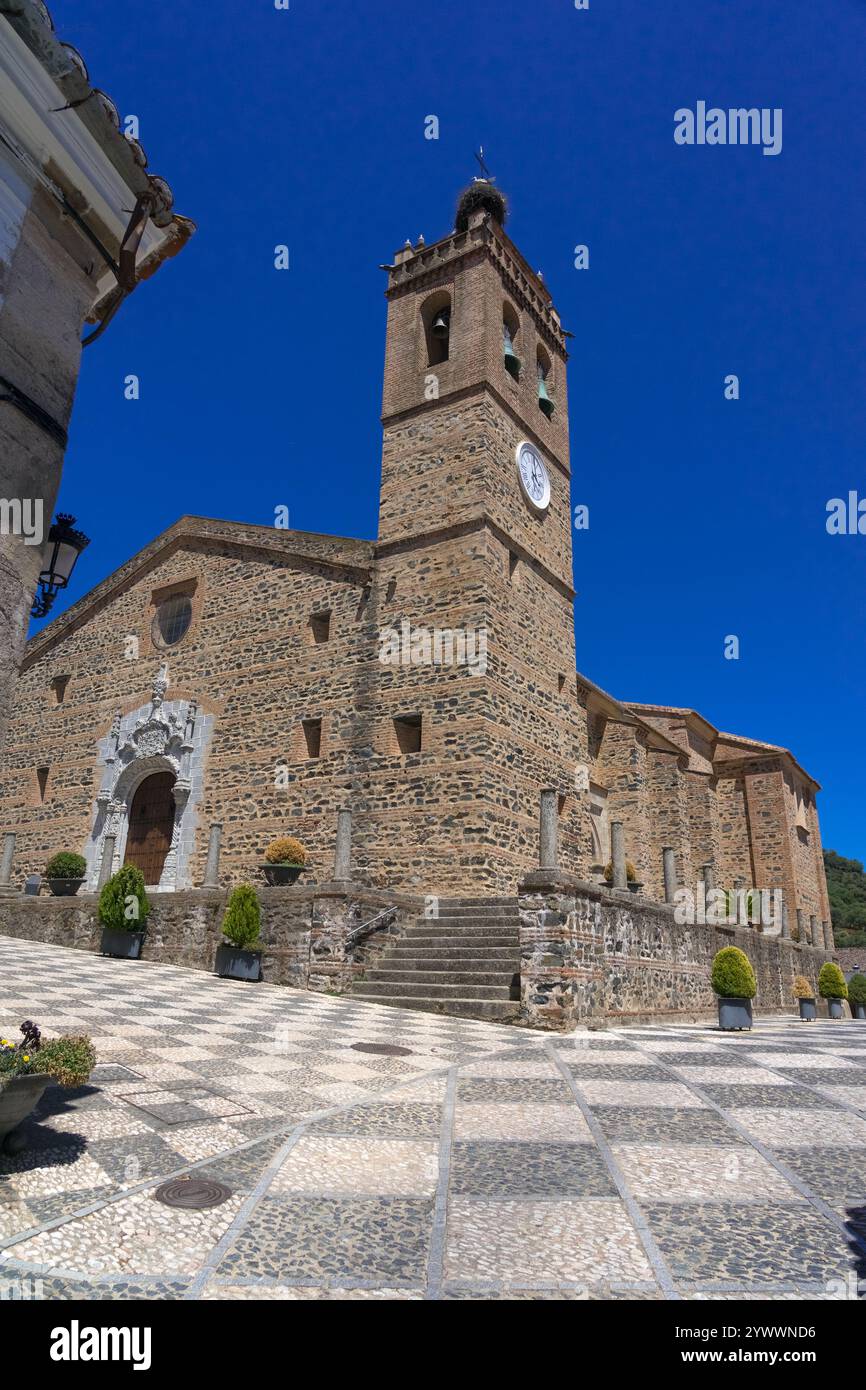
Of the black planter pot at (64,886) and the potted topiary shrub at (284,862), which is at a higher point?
the potted topiary shrub at (284,862)

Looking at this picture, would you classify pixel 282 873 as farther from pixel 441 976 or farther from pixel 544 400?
pixel 544 400

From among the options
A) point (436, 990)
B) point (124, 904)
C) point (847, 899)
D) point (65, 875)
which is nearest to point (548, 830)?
point (436, 990)

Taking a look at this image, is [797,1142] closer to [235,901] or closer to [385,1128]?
[385,1128]

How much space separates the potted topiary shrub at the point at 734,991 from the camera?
10.9 m

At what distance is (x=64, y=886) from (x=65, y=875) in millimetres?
256

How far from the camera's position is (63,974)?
32.7ft

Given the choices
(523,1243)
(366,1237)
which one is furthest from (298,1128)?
(523,1243)

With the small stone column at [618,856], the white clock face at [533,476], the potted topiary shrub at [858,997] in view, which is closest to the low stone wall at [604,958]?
Result: the small stone column at [618,856]

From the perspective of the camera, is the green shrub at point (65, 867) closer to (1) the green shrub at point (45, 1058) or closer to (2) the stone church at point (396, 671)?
(2) the stone church at point (396, 671)

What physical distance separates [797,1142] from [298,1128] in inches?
98.8

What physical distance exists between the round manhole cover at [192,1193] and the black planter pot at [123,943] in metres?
11.4

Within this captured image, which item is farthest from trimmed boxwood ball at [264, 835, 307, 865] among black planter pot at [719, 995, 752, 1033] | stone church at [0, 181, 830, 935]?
black planter pot at [719, 995, 752, 1033]

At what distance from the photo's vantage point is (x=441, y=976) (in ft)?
34.9

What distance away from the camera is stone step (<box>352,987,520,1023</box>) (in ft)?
30.8
